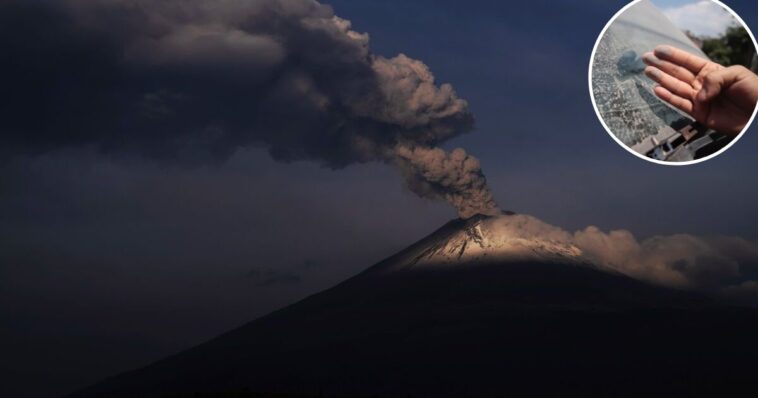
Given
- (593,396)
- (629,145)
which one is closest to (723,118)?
(629,145)

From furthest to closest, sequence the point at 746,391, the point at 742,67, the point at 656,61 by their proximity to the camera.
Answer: the point at 746,391
the point at 656,61
the point at 742,67

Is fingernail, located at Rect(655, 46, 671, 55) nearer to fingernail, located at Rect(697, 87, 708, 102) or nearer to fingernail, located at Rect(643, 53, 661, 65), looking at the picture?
fingernail, located at Rect(643, 53, 661, 65)

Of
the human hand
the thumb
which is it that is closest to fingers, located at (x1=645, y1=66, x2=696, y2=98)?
the human hand

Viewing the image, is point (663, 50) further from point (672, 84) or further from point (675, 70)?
point (672, 84)

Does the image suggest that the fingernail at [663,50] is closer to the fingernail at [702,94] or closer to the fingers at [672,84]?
the fingers at [672,84]

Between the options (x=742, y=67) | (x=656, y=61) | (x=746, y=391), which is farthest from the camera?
(x=746, y=391)

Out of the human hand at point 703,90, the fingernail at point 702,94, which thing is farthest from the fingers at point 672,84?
the fingernail at point 702,94

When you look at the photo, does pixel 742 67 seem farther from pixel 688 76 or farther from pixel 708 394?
pixel 708 394
